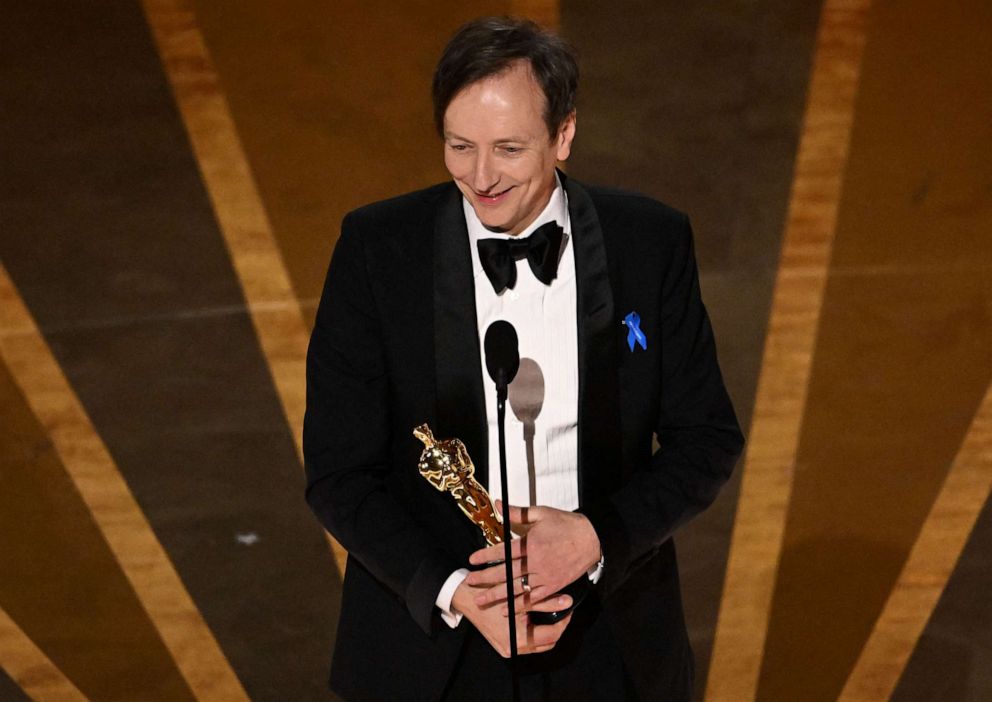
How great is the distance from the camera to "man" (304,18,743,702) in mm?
1757

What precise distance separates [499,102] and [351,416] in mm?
467

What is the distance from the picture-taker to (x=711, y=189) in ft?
13.3

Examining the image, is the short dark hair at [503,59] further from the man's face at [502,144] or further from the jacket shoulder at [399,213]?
the jacket shoulder at [399,213]

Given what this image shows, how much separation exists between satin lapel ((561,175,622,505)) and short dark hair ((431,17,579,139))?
20cm

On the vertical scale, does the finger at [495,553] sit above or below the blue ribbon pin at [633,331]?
below

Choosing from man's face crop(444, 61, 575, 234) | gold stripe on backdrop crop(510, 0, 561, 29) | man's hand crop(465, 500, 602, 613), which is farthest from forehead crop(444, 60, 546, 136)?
gold stripe on backdrop crop(510, 0, 561, 29)

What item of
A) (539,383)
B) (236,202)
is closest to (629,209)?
(539,383)

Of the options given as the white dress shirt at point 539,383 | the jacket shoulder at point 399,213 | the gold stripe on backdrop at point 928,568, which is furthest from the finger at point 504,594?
the gold stripe on backdrop at point 928,568

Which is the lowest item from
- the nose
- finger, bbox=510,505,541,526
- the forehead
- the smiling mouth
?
finger, bbox=510,505,541,526

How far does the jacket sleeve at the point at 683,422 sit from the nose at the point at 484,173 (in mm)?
308

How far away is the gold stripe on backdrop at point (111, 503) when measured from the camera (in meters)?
3.22

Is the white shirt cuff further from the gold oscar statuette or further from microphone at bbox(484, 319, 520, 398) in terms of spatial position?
microphone at bbox(484, 319, 520, 398)

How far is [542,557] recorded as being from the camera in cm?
Result: 171

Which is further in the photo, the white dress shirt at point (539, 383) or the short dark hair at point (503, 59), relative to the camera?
the white dress shirt at point (539, 383)
